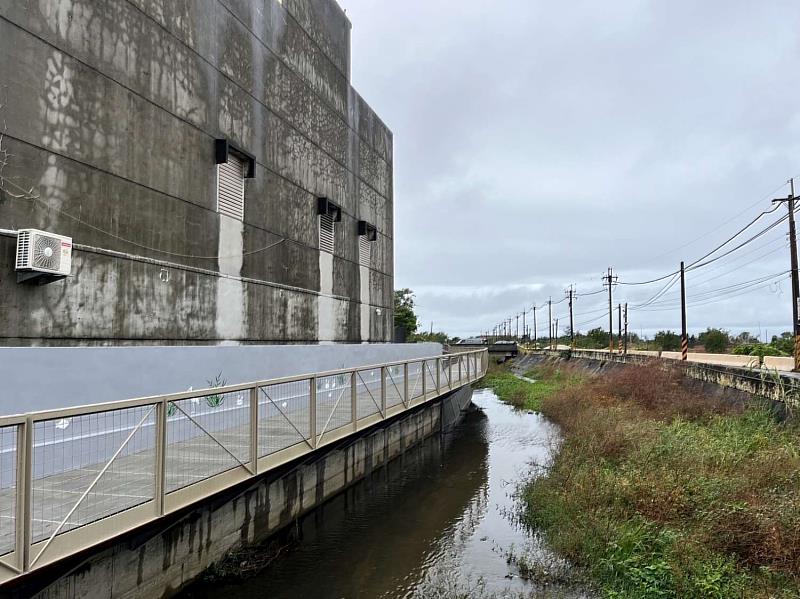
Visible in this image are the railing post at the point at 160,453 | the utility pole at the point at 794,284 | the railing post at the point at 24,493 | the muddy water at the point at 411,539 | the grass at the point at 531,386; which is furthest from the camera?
the grass at the point at 531,386

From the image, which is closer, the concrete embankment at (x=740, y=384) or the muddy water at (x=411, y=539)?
the muddy water at (x=411, y=539)

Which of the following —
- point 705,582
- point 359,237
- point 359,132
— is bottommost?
point 705,582

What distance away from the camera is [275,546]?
9.73m

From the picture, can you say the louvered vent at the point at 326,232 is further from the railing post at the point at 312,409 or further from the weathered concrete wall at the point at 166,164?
the railing post at the point at 312,409

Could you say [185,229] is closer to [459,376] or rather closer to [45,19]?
[45,19]

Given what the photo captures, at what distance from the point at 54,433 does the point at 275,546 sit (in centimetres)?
543

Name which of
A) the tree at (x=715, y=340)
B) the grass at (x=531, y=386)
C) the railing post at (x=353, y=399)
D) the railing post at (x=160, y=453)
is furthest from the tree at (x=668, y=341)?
the railing post at (x=160, y=453)

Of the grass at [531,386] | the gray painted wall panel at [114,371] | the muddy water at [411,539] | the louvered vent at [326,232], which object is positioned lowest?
the muddy water at [411,539]

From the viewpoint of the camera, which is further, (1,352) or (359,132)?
(359,132)

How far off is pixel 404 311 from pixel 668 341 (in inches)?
1254

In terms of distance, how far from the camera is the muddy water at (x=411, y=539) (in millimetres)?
8438

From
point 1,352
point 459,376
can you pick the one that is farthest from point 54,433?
point 459,376

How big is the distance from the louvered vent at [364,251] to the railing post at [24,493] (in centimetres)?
1977

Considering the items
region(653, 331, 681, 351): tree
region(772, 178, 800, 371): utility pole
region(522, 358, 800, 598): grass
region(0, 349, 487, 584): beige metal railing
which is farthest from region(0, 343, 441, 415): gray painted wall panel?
region(653, 331, 681, 351): tree
